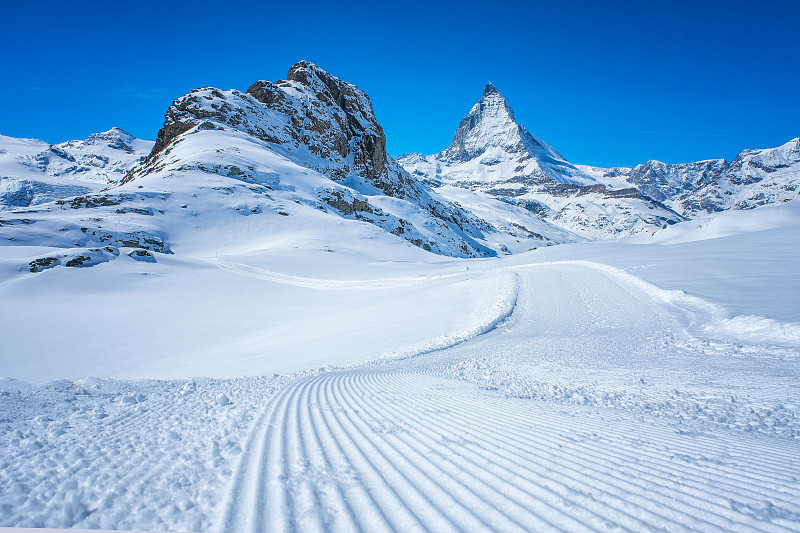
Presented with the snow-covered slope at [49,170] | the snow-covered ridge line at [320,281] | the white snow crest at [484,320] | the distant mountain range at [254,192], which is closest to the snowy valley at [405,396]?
the white snow crest at [484,320]

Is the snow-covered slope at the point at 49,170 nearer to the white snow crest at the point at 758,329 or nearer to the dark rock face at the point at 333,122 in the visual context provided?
the dark rock face at the point at 333,122

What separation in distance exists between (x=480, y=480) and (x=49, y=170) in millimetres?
227323

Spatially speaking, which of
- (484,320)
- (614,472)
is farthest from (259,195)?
(614,472)

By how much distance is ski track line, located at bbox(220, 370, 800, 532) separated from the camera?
1.96 metres

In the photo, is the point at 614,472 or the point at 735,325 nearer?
the point at 614,472

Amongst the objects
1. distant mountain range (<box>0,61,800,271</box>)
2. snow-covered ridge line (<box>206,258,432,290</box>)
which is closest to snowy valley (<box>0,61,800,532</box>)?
snow-covered ridge line (<box>206,258,432,290</box>)

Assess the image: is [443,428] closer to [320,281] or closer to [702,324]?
[702,324]

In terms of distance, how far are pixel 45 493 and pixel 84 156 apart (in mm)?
244915

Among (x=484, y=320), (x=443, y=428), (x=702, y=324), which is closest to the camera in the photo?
(x=443, y=428)

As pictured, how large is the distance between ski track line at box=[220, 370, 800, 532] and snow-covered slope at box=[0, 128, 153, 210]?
489ft

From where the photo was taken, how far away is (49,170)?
529 ft

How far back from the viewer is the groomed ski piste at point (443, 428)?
205 centimetres

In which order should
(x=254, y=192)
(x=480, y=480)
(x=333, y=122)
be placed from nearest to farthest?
(x=480, y=480), (x=254, y=192), (x=333, y=122)

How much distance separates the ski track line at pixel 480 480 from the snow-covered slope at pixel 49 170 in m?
149
